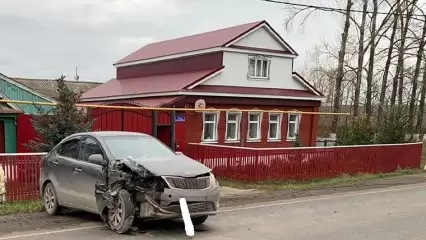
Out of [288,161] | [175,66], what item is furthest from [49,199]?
[175,66]

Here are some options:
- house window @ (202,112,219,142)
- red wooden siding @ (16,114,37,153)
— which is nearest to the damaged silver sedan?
red wooden siding @ (16,114,37,153)

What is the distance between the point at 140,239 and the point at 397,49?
3301 centimetres

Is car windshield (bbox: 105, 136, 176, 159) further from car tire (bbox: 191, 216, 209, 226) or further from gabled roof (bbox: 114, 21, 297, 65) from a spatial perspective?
gabled roof (bbox: 114, 21, 297, 65)

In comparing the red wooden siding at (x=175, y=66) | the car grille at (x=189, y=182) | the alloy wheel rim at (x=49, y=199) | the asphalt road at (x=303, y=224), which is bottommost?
the asphalt road at (x=303, y=224)

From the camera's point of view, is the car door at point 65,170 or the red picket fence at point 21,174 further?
the red picket fence at point 21,174

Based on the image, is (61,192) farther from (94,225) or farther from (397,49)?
(397,49)

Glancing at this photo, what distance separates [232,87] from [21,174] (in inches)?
591

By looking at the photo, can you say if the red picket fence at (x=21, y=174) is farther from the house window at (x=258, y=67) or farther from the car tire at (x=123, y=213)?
the house window at (x=258, y=67)

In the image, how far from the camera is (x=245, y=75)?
2481 centimetres

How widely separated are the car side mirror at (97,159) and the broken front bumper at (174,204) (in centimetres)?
110

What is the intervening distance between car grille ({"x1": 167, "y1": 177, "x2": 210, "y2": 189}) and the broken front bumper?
8cm

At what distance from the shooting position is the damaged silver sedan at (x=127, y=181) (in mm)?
7391

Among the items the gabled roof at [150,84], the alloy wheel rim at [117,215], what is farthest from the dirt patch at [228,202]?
the gabled roof at [150,84]

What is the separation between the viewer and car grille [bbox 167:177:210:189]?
7414 mm
